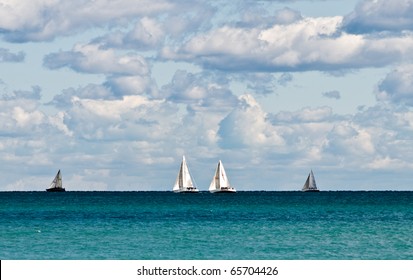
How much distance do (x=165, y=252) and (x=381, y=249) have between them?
21.0 m

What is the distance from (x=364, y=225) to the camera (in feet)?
412

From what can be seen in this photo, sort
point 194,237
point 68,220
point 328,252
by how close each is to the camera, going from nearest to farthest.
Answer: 1. point 328,252
2. point 194,237
3. point 68,220

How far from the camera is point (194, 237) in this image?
10356 centimetres

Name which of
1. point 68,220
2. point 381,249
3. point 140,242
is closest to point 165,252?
point 140,242
